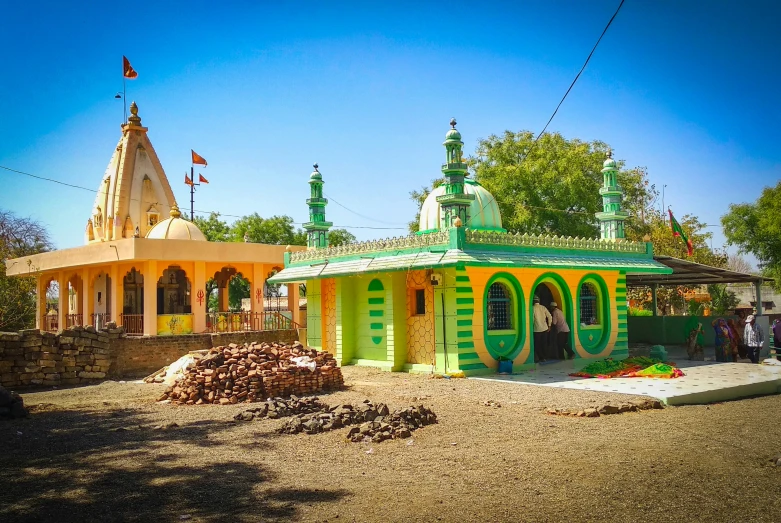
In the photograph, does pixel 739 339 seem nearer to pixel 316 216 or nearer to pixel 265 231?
pixel 316 216

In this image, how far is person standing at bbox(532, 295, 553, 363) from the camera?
17.7m

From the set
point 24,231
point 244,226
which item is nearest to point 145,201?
point 24,231

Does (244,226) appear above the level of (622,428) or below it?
above

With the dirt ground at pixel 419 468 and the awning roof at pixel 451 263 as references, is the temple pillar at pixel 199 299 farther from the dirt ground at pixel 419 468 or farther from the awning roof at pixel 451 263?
the dirt ground at pixel 419 468

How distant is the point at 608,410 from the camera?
1096 centimetres

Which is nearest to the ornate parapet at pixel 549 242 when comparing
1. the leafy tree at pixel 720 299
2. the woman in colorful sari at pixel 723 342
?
the woman in colorful sari at pixel 723 342

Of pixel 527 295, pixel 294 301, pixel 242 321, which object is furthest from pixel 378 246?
pixel 294 301

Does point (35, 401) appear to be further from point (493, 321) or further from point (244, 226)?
point (244, 226)

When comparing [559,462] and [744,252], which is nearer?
[559,462]

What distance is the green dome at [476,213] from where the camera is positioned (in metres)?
19.1

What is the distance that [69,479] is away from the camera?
24.6 ft

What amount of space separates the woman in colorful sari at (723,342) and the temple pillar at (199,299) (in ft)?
54.4

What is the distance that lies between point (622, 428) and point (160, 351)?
15255 mm

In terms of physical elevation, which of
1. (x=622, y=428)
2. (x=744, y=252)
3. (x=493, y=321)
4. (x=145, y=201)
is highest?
(x=145, y=201)
